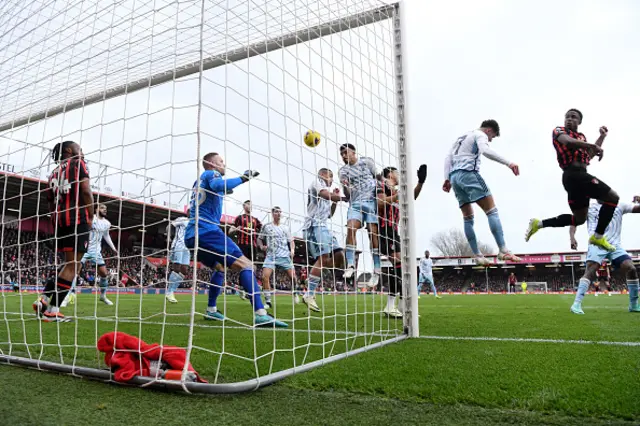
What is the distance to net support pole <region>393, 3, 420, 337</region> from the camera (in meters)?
4.11

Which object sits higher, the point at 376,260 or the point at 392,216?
the point at 392,216

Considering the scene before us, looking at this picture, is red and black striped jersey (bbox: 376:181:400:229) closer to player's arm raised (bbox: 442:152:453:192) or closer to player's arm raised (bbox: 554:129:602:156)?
player's arm raised (bbox: 442:152:453:192)

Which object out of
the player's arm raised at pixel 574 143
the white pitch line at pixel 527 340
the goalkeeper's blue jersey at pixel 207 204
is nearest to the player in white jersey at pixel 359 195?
the white pitch line at pixel 527 340

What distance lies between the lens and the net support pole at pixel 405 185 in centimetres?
411

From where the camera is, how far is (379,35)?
450 centimetres

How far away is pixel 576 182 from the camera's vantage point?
5793mm

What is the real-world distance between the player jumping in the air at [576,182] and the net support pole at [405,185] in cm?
250

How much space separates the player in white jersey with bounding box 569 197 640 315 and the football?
15.9 feet

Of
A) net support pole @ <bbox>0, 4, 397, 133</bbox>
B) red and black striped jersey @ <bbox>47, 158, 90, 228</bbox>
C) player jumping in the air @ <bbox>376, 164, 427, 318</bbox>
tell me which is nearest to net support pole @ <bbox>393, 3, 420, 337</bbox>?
player jumping in the air @ <bbox>376, 164, 427, 318</bbox>

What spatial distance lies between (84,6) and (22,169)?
131cm

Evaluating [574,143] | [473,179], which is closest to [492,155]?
[473,179]

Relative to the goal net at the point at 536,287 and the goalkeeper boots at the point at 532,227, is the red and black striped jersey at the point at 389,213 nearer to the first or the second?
the goalkeeper boots at the point at 532,227

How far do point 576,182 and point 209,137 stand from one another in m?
5.30

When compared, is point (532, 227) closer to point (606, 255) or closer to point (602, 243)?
point (602, 243)
